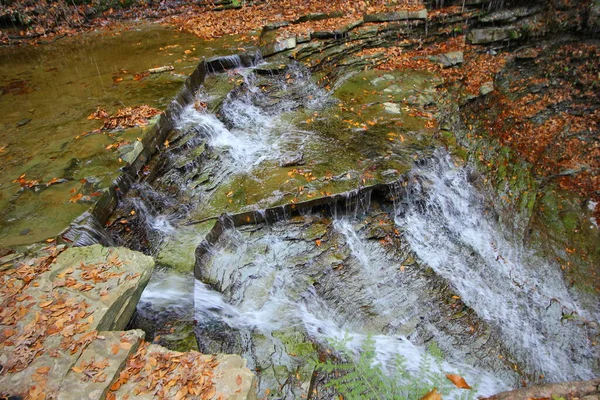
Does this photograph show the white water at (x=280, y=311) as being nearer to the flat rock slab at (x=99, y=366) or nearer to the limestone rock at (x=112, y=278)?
the limestone rock at (x=112, y=278)

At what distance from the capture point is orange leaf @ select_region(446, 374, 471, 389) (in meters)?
4.69

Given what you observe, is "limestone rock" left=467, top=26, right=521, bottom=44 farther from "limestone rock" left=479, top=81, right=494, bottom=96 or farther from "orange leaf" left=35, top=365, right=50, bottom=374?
"orange leaf" left=35, top=365, right=50, bottom=374

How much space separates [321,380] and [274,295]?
4.35 feet

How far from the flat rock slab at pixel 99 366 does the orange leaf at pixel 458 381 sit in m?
3.88

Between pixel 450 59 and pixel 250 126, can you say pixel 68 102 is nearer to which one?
pixel 250 126

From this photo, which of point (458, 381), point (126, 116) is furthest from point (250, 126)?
point (458, 381)

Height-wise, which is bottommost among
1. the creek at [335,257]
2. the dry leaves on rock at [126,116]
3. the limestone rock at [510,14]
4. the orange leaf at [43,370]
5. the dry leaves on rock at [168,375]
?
the orange leaf at [43,370]

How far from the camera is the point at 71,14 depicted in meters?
11.6

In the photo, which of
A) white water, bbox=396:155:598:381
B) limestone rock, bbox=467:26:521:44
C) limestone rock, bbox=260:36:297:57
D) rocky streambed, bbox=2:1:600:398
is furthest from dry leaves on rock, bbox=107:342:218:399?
limestone rock, bbox=467:26:521:44

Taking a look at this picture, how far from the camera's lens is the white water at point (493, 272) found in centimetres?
585

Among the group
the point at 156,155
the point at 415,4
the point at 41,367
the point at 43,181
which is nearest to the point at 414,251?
the point at 156,155

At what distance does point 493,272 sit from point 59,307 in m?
6.59

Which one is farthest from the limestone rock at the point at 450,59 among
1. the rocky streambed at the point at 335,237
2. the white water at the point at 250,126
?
the white water at the point at 250,126

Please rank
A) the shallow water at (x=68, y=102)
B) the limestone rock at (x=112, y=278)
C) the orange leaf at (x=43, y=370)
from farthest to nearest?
the shallow water at (x=68, y=102) < the limestone rock at (x=112, y=278) < the orange leaf at (x=43, y=370)
